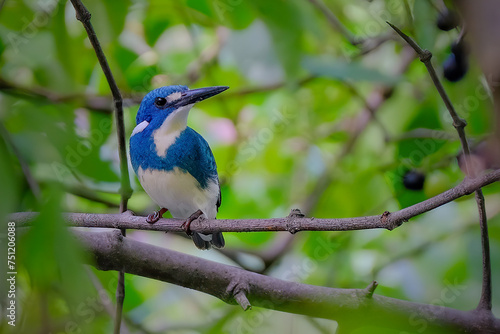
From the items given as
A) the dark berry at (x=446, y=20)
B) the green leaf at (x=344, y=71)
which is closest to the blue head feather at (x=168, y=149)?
the green leaf at (x=344, y=71)

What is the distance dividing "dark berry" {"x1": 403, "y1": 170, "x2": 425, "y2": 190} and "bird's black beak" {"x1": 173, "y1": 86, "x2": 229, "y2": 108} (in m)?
1.07

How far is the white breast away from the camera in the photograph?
2.60m

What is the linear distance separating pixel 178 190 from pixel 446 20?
136cm

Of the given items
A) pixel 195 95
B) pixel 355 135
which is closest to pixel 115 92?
pixel 195 95

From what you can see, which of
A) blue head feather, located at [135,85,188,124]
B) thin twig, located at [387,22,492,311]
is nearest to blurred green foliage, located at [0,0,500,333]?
blue head feather, located at [135,85,188,124]

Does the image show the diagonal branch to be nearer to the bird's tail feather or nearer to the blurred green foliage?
the blurred green foliage

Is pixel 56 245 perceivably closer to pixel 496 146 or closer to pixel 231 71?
pixel 496 146

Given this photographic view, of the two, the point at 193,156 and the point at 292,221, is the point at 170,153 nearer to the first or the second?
the point at 193,156

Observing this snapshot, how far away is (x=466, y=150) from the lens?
164 cm

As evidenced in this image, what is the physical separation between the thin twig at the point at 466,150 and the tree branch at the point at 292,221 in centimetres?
11

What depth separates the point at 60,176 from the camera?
1571 mm

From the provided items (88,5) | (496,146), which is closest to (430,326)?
(496,146)

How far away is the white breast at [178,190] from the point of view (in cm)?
260

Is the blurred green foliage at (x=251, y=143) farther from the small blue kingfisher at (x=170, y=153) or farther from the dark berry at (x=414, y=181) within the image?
the small blue kingfisher at (x=170, y=153)
